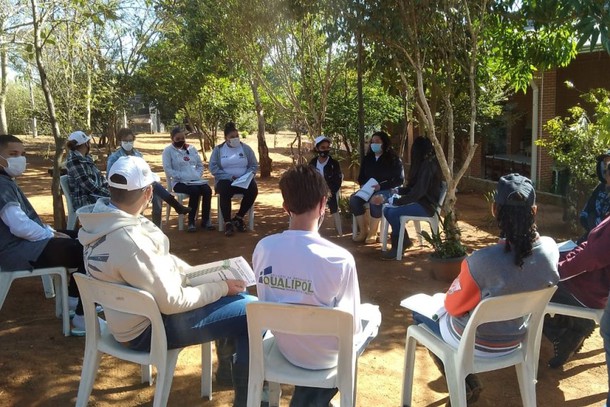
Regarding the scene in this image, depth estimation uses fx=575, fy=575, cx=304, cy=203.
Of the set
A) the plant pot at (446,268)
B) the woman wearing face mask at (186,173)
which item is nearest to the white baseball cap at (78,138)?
the woman wearing face mask at (186,173)

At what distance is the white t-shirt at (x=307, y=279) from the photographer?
246 centimetres

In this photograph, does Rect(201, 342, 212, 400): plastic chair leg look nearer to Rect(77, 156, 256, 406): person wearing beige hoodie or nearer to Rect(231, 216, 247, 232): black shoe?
Rect(77, 156, 256, 406): person wearing beige hoodie

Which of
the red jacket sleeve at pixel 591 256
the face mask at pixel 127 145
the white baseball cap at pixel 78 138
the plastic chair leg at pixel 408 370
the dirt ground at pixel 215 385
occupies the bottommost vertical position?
the dirt ground at pixel 215 385

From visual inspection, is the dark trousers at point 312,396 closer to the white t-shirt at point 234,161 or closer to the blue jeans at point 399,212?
the blue jeans at point 399,212

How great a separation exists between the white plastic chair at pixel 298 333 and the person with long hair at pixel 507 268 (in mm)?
612

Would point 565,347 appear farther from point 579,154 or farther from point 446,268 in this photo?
point 579,154

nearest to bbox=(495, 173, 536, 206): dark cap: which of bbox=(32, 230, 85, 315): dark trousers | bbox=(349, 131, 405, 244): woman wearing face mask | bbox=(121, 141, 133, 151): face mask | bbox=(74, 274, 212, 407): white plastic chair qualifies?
bbox=(74, 274, 212, 407): white plastic chair

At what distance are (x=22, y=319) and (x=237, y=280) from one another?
2.52 metres

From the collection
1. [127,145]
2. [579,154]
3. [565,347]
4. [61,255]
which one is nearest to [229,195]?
[127,145]

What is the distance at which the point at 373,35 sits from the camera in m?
5.84

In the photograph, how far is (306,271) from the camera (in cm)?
247

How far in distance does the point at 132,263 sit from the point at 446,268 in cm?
358

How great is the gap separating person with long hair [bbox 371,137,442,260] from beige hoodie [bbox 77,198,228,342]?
3.70 m

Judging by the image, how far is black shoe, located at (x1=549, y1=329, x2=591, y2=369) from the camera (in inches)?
147
